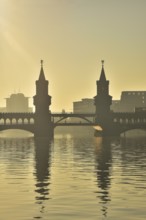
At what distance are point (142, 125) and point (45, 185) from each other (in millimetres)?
153145

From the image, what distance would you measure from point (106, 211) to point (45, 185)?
12873mm

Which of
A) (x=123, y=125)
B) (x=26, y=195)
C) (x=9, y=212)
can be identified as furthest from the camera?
(x=123, y=125)

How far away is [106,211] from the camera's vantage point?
3256 centimetres

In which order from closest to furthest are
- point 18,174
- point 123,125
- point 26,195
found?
point 26,195 → point 18,174 → point 123,125

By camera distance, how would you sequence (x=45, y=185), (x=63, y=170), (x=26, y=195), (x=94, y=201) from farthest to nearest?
1. (x=63, y=170)
2. (x=45, y=185)
3. (x=26, y=195)
4. (x=94, y=201)

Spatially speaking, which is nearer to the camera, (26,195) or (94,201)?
(94,201)

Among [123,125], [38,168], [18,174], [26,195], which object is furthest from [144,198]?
[123,125]

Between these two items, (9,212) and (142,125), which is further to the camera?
(142,125)

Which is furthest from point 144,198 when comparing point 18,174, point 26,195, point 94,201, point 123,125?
point 123,125

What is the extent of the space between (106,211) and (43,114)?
6486 inches

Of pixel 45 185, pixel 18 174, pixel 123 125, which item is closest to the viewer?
pixel 45 185

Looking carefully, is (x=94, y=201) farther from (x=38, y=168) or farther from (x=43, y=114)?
(x=43, y=114)

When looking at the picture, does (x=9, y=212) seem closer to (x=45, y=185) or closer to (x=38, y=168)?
(x=45, y=185)

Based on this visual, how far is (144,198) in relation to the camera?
122 ft
